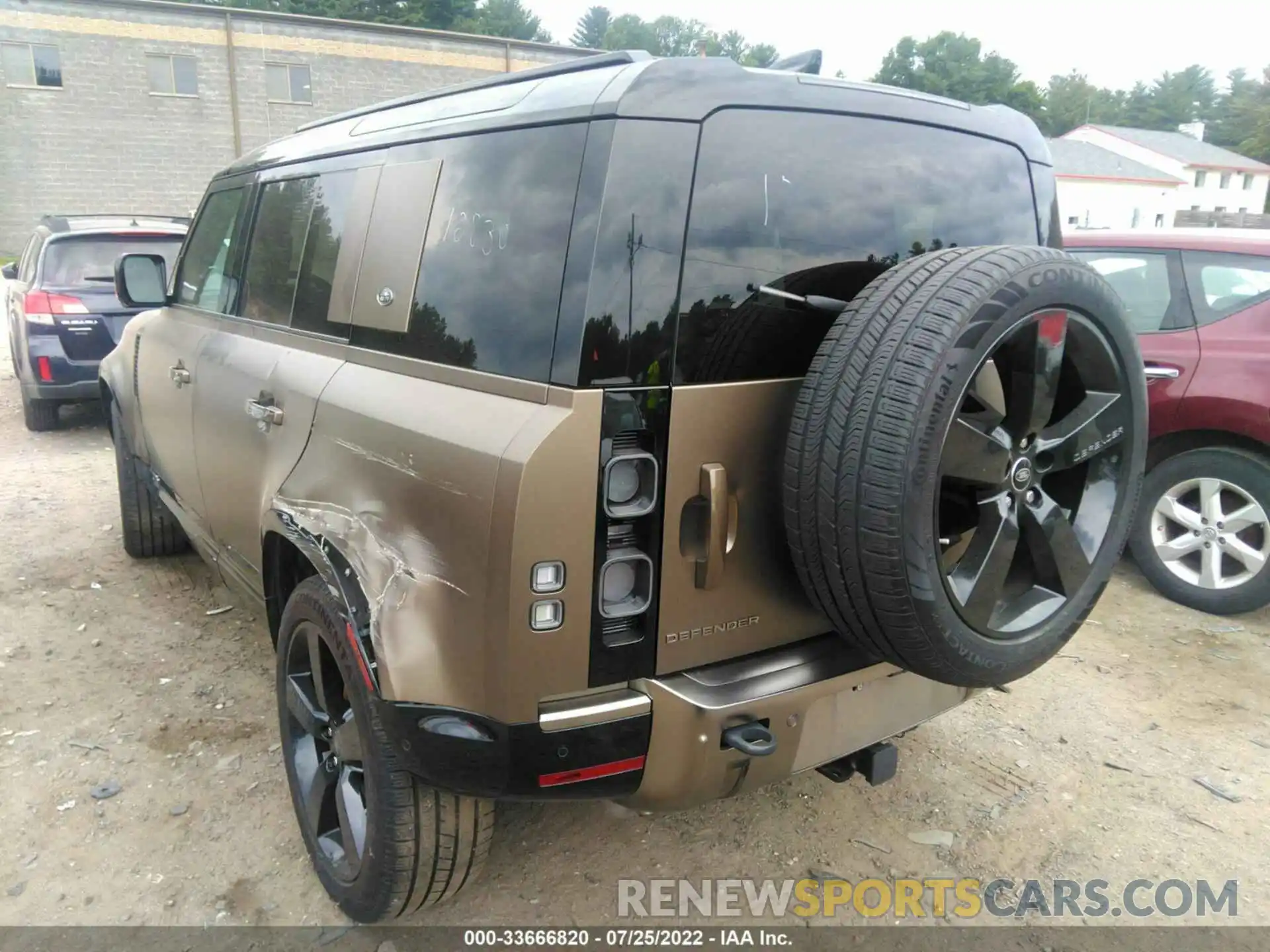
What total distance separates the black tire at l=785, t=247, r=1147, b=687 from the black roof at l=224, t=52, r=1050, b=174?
18.8 inches

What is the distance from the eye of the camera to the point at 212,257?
3574 millimetres

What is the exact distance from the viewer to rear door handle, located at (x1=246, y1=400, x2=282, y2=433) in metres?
2.56

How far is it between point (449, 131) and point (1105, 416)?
1.71 metres

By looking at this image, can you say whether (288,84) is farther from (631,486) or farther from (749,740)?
(749,740)

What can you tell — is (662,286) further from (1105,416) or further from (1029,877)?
(1029,877)

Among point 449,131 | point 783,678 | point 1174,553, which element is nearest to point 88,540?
point 449,131

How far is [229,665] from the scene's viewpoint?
3.74m

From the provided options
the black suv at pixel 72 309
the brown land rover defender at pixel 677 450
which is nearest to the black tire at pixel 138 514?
the brown land rover defender at pixel 677 450

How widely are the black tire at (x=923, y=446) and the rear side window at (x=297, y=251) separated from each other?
137 centimetres

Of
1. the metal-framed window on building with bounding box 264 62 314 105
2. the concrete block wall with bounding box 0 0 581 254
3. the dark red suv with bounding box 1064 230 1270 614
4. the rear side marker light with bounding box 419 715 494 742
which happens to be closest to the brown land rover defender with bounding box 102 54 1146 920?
the rear side marker light with bounding box 419 715 494 742

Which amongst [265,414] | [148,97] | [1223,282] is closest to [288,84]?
[148,97]

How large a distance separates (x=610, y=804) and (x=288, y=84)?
1314 inches

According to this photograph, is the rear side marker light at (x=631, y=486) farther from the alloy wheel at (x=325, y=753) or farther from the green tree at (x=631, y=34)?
the green tree at (x=631, y=34)

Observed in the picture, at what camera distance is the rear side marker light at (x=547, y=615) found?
1727 millimetres
